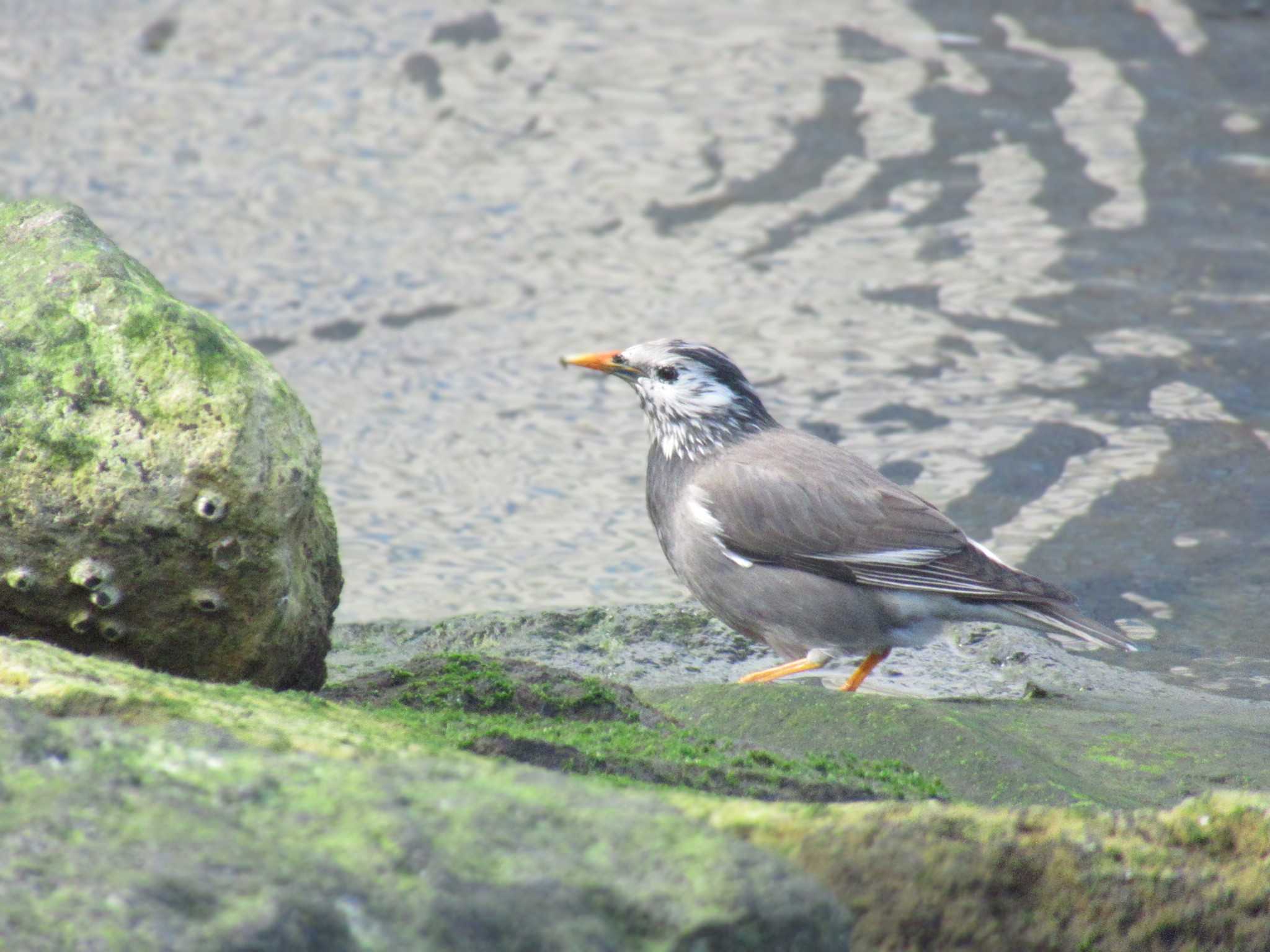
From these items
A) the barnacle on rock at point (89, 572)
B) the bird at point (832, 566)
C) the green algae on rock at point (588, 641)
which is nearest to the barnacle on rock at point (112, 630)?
the barnacle on rock at point (89, 572)

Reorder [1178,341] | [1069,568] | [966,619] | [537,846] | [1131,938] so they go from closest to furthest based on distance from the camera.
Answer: [537,846], [1131,938], [966,619], [1069,568], [1178,341]

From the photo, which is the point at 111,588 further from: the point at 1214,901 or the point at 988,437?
the point at 988,437

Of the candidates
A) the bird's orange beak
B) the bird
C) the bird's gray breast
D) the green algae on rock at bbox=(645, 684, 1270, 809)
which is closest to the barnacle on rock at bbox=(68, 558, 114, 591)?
the green algae on rock at bbox=(645, 684, 1270, 809)

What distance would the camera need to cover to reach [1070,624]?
559 centimetres

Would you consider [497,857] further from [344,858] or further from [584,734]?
[584,734]

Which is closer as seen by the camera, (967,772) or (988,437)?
(967,772)

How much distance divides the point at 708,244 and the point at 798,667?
5614mm

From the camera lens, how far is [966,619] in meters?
5.85

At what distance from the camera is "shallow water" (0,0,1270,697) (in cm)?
798

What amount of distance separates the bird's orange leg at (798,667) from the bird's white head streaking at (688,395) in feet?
3.23

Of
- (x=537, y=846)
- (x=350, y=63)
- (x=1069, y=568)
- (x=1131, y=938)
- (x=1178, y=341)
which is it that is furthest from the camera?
(x=350, y=63)

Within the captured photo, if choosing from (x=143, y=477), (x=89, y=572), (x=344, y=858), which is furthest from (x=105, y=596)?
(x=344, y=858)

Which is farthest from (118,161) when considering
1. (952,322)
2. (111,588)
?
(111,588)

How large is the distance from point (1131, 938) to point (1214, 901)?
19cm
